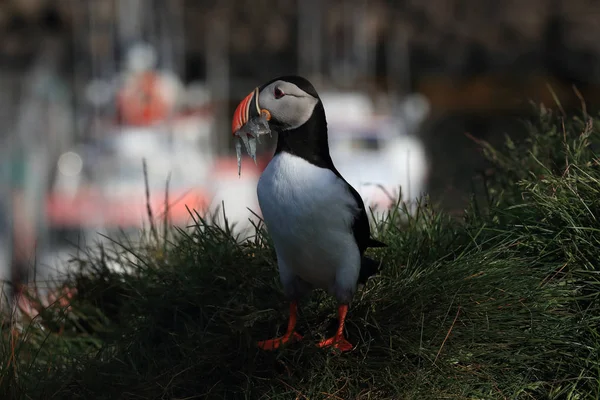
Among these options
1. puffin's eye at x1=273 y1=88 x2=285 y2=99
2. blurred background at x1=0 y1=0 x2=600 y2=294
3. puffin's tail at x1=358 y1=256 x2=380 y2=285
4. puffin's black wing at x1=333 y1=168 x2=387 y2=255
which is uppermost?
puffin's eye at x1=273 y1=88 x2=285 y2=99

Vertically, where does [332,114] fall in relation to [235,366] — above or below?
below

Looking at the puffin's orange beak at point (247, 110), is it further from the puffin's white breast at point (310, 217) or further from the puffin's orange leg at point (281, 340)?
the puffin's orange leg at point (281, 340)

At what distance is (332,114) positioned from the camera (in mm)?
20469

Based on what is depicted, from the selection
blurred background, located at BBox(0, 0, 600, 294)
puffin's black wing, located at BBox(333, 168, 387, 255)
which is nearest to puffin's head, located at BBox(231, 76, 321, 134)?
puffin's black wing, located at BBox(333, 168, 387, 255)

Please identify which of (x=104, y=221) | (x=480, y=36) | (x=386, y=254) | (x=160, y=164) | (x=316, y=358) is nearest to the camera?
(x=316, y=358)

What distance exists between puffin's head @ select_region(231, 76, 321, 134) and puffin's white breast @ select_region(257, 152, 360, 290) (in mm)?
135

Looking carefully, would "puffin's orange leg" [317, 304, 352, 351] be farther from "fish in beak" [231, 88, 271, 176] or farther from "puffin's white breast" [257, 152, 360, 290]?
"fish in beak" [231, 88, 271, 176]

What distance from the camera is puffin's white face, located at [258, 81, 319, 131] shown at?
373 cm

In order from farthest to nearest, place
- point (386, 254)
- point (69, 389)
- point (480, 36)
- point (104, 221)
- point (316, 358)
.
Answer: point (480, 36), point (104, 221), point (386, 254), point (69, 389), point (316, 358)

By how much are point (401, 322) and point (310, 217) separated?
586 millimetres

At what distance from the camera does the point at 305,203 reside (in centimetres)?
364

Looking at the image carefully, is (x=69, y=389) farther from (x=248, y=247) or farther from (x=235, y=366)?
(x=248, y=247)

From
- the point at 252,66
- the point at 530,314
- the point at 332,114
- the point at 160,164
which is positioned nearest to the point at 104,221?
the point at 160,164

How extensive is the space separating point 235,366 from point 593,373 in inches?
52.7
